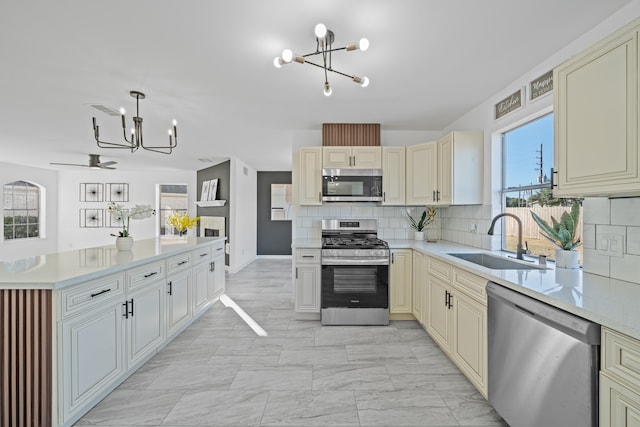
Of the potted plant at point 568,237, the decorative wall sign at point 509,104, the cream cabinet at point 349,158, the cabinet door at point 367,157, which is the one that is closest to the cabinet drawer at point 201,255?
the cream cabinet at point 349,158

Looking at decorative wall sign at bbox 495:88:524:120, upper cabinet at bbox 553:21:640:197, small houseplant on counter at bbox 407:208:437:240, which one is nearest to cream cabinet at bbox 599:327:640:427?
upper cabinet at bbox 553:21:640:197

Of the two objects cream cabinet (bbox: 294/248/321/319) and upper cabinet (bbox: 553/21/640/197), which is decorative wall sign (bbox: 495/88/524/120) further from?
cream cabinet (bbox: 294/248/321/319)

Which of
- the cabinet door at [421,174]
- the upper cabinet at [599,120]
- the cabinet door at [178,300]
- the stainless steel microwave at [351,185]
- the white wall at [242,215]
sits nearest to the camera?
the upper cabinet at [599,120]

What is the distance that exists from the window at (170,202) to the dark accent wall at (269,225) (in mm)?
2072

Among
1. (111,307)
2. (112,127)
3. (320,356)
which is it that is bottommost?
(320,356)

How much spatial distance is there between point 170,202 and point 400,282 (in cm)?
704

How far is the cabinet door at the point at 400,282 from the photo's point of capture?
3.47 meters

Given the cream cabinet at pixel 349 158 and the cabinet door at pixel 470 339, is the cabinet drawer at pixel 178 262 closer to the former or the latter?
the cream cabinet at pixel 349 158

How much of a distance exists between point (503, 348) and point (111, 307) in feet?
8.07

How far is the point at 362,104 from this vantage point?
3289mm

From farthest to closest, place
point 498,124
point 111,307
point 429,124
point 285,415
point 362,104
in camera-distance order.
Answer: point 429,124 < point 362,104 < point 498,124 < point 111,307 < point 285,415

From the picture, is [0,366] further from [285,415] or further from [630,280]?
[630,280]

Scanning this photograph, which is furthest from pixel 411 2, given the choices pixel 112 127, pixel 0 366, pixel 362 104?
pixel 112 127

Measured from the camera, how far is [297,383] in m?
2.26
